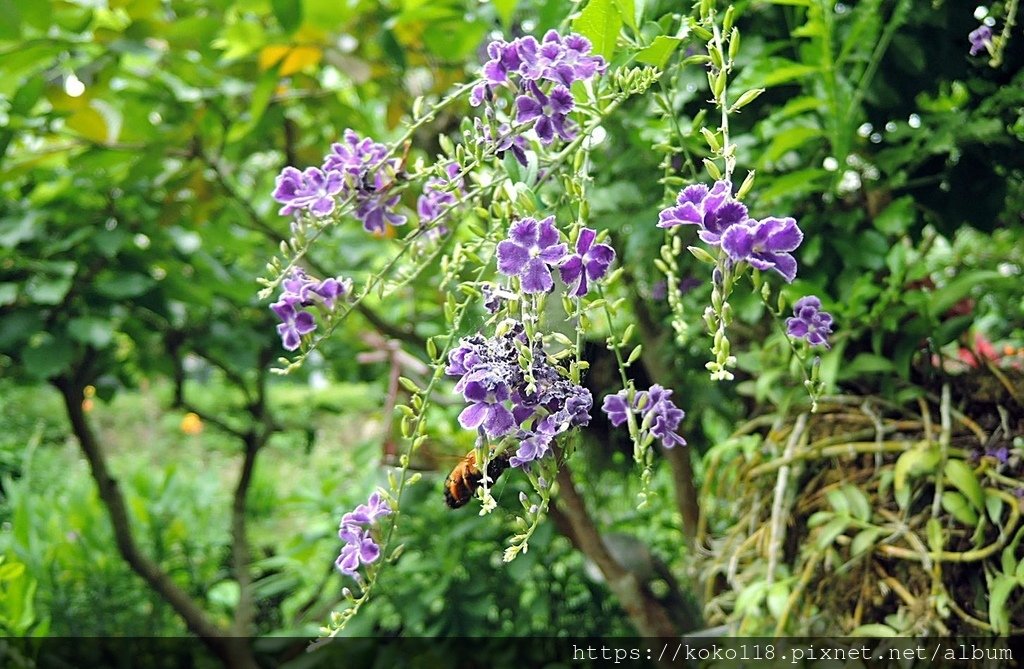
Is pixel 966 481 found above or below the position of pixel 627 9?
below

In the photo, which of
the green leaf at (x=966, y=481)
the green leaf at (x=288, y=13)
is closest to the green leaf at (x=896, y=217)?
the green leaf at (x=966, y=481)

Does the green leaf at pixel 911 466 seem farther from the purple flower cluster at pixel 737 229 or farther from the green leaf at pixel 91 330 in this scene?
the green leaf at pixel 91 330

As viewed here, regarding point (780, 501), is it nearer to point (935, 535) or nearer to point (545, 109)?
point (935, 535)

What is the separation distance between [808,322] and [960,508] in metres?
0.35

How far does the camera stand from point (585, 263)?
0.52 meters

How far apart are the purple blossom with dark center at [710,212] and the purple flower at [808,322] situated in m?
0.18

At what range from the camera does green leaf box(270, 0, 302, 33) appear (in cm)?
99

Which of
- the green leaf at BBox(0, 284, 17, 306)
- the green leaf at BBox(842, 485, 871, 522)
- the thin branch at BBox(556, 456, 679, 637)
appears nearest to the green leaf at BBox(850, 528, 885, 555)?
the green leaf at BBox(842, 485, 871, 522)

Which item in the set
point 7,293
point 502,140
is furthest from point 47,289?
point 502,140

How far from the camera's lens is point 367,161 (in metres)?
0.67

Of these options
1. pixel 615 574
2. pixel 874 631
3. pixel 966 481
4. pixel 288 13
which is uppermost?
pixel 288 13

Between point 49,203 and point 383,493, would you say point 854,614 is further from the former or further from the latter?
point 49,203

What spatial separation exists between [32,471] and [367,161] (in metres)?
1.10

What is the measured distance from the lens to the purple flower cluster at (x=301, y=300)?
0.65 metres
